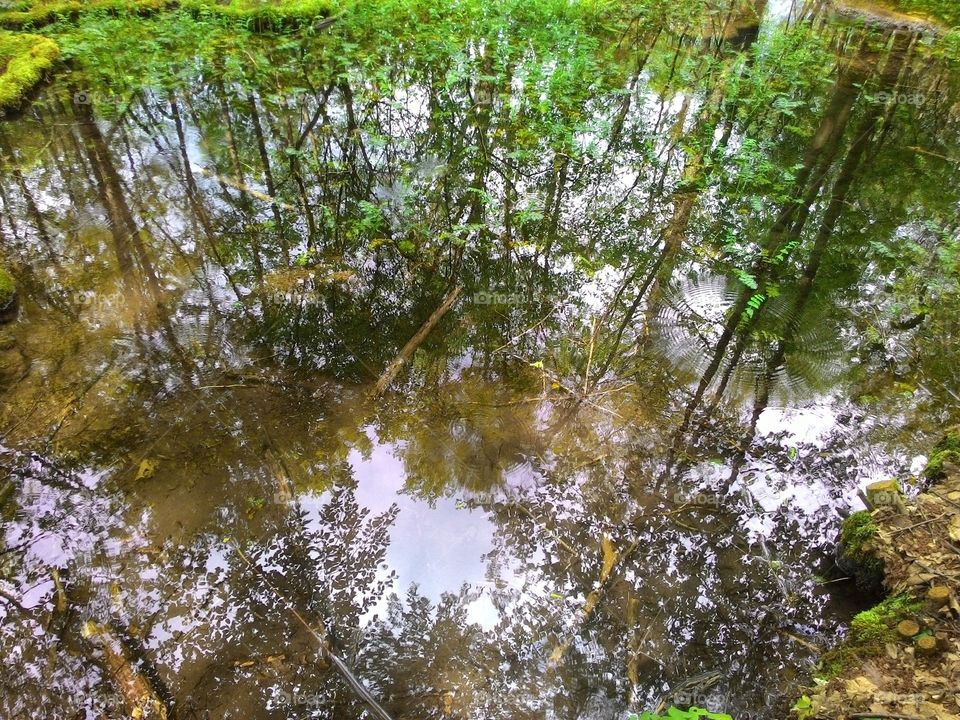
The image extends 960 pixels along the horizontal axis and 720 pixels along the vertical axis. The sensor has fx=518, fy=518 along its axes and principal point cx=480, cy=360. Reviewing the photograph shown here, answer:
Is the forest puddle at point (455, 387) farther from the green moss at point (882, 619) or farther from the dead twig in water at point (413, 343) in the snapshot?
the green moss at point (882, 619)

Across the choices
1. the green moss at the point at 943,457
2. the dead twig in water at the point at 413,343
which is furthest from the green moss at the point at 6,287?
the green moss at the point at 943,457

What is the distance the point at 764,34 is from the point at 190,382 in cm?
1206

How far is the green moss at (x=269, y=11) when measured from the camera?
9.88 m

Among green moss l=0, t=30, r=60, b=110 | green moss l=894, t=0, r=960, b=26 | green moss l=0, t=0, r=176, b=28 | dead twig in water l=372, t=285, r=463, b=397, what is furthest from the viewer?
green moss l=894, t=0, r=960, b=26

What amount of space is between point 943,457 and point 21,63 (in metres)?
12.3

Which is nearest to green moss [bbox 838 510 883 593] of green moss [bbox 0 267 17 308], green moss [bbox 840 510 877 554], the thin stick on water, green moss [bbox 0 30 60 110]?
green moss [bbox 840 510 877 554]

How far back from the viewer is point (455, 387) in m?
4.13

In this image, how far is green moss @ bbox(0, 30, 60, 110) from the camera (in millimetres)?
7316

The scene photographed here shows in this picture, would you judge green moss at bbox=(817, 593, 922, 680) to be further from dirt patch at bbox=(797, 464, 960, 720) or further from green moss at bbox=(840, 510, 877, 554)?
green moss at bbox=(840, 510, 877, 554)

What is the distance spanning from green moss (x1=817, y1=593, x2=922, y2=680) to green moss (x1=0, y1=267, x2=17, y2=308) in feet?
21.0

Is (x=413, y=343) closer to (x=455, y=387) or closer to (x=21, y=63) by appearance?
(x=455, y=387)

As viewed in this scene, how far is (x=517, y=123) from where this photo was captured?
289 inches

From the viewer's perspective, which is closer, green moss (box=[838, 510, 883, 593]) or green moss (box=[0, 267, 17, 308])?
green moss (box=[838, 510, 883, 593])

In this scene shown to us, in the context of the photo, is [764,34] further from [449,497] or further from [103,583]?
[103,583]
